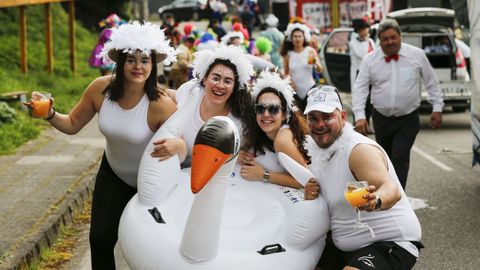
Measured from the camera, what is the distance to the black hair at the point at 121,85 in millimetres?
6262

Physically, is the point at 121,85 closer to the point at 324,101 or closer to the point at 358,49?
the point at 324,101

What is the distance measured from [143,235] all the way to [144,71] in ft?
4.10

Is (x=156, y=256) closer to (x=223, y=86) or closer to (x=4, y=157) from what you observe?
(x=223, y=86)

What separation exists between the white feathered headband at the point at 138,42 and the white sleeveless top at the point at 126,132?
0.32 metres

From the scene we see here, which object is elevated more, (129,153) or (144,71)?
(144,71)

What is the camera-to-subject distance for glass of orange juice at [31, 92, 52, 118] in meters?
6.28

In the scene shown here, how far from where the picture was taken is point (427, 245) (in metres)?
8.30

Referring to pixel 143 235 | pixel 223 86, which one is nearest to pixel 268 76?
pixel 223 86

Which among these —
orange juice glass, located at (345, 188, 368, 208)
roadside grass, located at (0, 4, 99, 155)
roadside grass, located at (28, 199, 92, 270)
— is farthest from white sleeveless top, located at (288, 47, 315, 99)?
orange juice glass, located at (345, 188, 368, 208)

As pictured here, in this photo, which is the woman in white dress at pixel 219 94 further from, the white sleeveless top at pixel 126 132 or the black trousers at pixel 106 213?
the black trousers at pixel 106 213

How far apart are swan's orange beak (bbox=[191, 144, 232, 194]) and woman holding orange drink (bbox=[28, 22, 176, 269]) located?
1.55 m

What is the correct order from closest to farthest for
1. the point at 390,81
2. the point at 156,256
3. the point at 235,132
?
the point at 235,132 → the point at 156,256 → the point at 390,81

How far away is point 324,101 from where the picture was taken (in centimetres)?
534

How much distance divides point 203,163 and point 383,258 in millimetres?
1175
